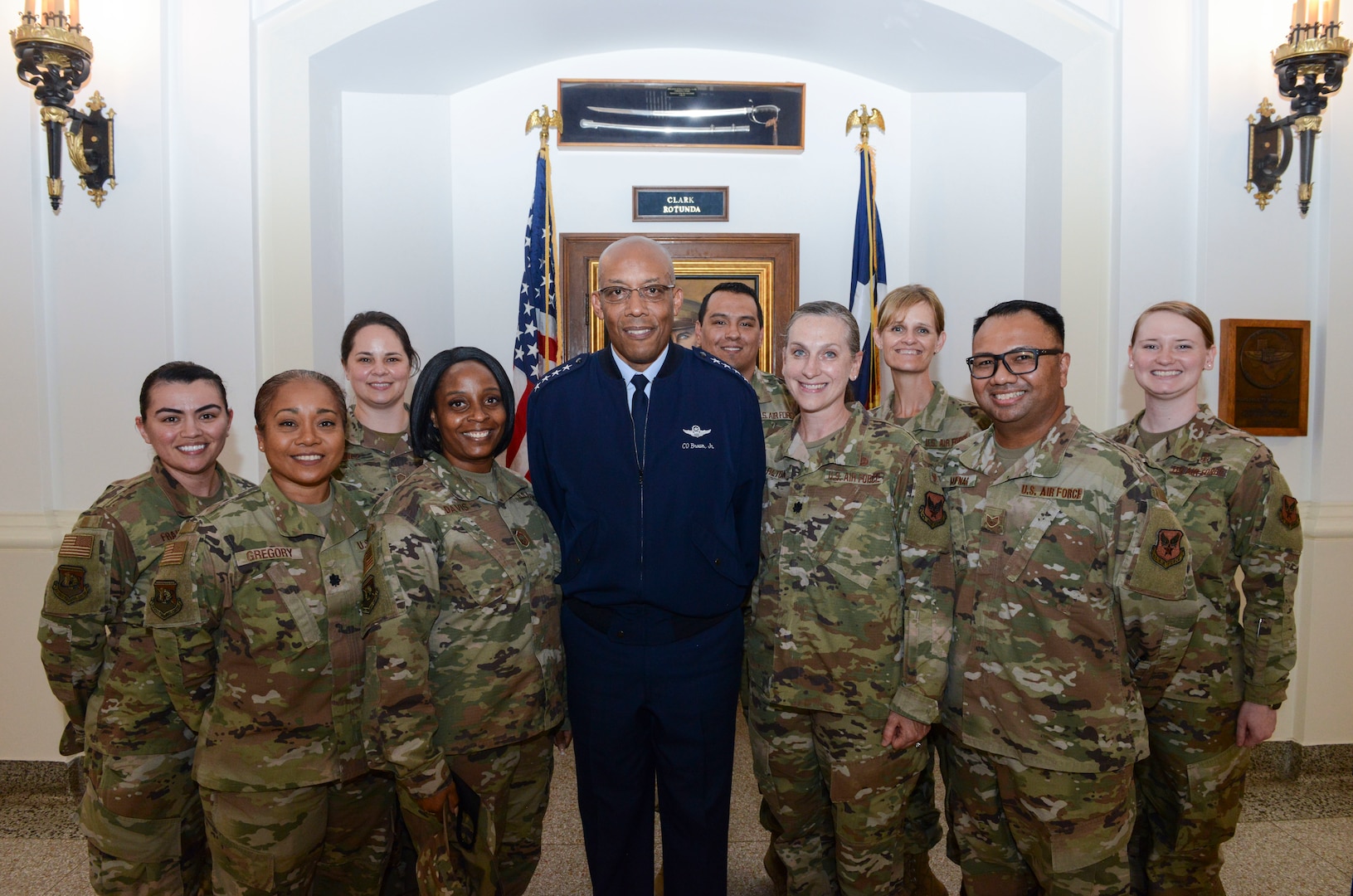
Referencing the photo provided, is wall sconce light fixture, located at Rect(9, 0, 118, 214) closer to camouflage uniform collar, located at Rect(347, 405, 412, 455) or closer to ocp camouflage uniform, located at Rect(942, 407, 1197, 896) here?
camouflage uniform collar, located at Rect(347, 405, 412, 455)

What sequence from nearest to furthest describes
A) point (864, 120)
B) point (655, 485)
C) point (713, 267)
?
1. point (655, 485)
2. point (864, 120)
3. point (713, 267)

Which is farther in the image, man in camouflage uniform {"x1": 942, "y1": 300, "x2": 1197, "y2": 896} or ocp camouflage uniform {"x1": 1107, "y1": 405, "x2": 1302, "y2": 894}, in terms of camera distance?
ocp camouflage uniform {"x1": 1107, "y1": 405, "x2": 1302, "y2": 894}

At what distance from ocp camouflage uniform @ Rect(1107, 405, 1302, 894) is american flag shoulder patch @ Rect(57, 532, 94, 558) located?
9.56 feet

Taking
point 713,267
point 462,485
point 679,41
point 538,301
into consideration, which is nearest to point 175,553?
point 462,485

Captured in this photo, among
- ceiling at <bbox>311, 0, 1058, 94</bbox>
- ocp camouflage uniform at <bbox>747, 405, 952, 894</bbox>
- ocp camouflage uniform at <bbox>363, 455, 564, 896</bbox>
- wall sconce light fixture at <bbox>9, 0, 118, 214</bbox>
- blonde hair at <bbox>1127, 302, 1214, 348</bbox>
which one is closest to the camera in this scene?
ocp camouflage uniform at <bbox>363, 455, 564, 896</bbox>

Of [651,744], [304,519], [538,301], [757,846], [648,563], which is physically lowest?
[757,846]

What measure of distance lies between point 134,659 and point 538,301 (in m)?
2.70

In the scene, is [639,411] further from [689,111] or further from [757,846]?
[689,111]

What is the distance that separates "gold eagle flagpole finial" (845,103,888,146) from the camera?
4.43 meters

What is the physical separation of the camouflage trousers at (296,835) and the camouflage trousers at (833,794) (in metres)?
1.06

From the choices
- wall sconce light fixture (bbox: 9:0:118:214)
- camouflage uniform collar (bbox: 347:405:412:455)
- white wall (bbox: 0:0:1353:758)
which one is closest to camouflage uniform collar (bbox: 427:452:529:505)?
camouflage uniform collar (bbox: 347:405:412:455)

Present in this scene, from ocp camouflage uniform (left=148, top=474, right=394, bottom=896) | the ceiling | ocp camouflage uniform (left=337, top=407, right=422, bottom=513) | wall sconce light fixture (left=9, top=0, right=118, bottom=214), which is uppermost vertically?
the ceiling

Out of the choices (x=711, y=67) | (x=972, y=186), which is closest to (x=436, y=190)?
(x=711, y=67)

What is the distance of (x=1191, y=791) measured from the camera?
228 centimetres
